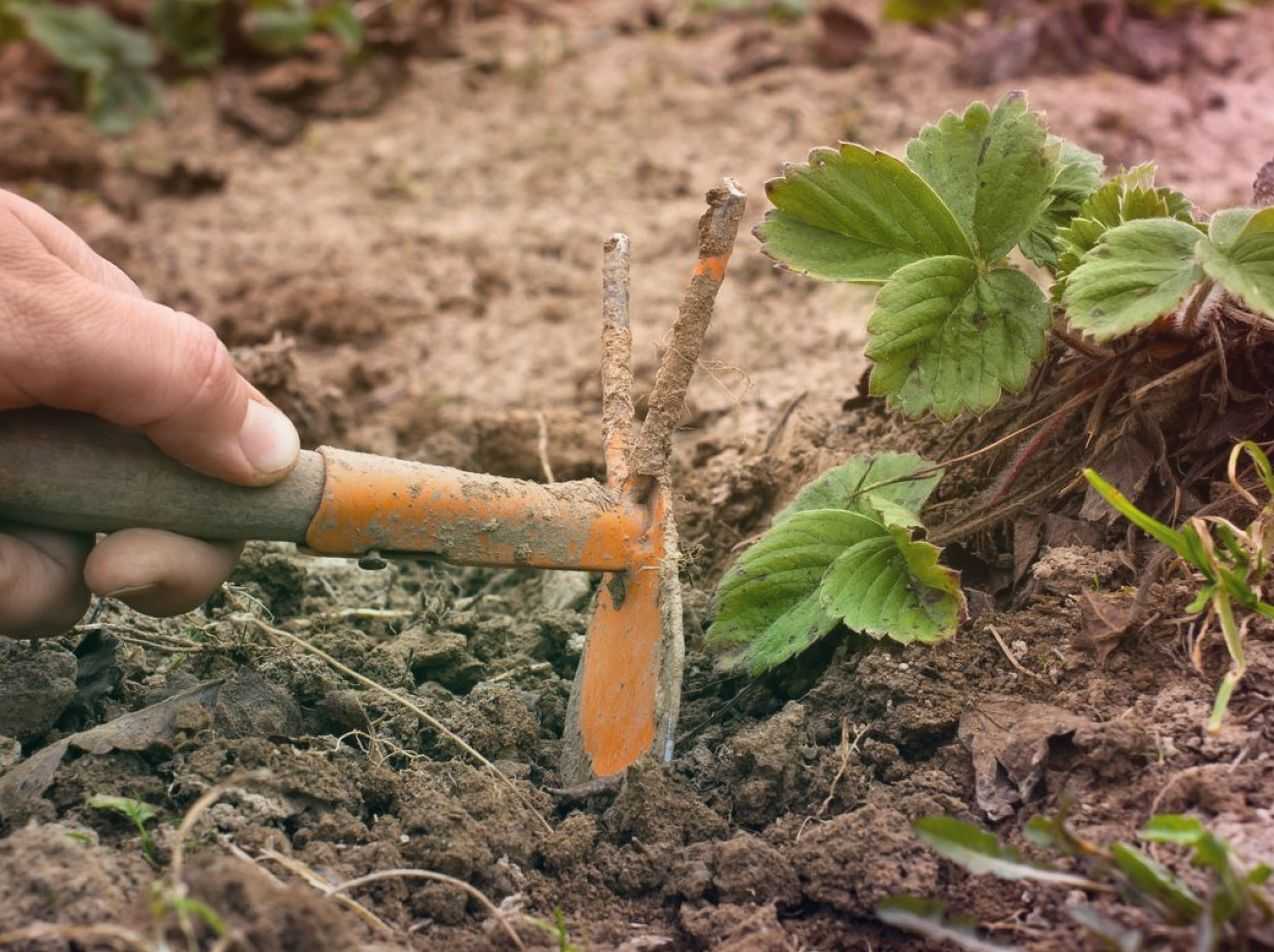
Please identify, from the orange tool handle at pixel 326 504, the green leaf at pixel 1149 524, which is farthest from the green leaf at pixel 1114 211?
the orange tool handle at pixel 326 504

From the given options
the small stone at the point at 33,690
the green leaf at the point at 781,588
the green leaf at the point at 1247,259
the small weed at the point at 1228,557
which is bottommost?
the small stone at the point at 33,690

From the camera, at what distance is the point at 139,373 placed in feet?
5.70

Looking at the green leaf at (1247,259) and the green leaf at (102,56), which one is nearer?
the green leaf at (1247,259)

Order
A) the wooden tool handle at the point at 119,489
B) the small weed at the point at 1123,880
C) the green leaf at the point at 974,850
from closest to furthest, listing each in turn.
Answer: the small weed at the point at 1123,880 < the green leaf at the point at 974,850 < the wooden tool handle at the point at 119,489

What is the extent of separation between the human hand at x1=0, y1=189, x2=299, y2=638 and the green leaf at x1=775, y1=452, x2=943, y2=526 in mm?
764

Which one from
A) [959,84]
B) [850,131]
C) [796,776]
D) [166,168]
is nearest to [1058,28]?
[959,84]

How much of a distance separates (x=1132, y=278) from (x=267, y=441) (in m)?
1.10

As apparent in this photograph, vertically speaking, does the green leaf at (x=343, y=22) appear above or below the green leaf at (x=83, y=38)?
above

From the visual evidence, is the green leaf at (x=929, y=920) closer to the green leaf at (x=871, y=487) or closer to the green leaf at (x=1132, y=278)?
the green leaf at (x=871, y=487)

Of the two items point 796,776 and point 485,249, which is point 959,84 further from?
point 796,776

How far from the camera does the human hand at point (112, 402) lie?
1727 mm

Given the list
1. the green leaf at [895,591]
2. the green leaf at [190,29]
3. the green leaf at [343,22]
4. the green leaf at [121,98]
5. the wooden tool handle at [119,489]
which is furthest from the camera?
the green leaf at [190,29]

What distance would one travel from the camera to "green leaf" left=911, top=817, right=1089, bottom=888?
1.51 meters

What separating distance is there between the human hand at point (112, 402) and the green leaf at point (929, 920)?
36.1 inches
